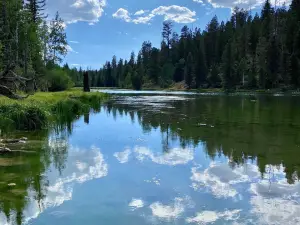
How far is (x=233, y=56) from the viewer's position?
102 m

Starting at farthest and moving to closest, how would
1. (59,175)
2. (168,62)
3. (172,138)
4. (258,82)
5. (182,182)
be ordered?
1. (168,62)
2. (258,82)
3. (172,138)
4. (59,175)
5. (182,182)

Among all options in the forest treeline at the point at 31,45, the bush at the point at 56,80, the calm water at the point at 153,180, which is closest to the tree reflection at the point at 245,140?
the calm water at the point at 153,180

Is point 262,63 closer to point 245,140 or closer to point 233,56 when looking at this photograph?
point 233,56

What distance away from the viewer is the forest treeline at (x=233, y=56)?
87.5m

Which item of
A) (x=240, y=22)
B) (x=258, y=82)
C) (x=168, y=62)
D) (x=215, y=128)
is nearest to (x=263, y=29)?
(x=258, y=82)

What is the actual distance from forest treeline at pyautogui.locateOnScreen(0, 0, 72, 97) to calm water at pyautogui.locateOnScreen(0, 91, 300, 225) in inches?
766

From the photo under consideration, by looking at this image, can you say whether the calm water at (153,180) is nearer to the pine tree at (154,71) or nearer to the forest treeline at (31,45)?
the forest treeline at (31,45)

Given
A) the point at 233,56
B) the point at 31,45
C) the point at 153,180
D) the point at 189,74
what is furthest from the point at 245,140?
the point at 189,74

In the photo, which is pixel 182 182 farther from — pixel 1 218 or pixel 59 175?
pixel 1 218

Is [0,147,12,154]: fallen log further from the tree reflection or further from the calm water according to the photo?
the tree reflection

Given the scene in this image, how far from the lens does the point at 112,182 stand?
892 centimetres

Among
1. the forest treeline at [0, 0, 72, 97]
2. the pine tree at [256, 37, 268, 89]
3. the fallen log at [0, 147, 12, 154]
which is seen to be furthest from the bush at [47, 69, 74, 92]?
the pine tree at [256, 37, 268, 89]

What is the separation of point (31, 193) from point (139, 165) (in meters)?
3.75

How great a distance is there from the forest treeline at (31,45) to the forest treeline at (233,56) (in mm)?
33255
